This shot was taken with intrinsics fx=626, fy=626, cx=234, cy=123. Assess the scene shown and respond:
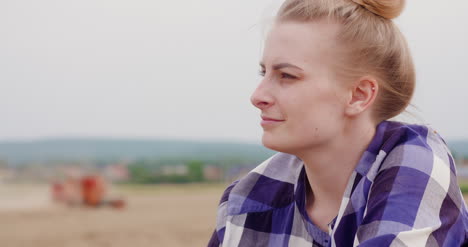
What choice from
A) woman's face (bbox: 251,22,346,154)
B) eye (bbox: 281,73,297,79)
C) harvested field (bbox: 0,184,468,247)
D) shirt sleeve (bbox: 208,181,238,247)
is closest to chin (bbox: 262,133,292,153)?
woman's face (bbox: 251,22,346,154)

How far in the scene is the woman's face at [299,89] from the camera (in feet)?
4.29

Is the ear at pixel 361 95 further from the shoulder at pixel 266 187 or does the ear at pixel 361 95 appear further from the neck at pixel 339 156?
the shoulder at pixel 266 187

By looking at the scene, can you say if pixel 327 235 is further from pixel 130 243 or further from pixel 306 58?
pixel 130 243

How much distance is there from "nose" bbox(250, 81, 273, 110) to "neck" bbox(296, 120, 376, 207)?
0.46 feet

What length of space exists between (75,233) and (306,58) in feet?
13.7

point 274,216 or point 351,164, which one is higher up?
point 351,164

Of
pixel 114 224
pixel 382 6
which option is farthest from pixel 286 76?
pixel 114 224

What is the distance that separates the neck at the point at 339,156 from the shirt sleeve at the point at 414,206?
11 centimetres

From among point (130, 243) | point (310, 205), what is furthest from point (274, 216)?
point (130, 243)

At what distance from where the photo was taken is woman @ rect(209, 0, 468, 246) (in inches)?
48.3

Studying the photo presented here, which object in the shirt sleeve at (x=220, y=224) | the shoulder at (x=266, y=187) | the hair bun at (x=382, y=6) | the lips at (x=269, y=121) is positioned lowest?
the shirt sleeve at (x=220, y=224)

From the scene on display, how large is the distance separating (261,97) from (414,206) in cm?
38

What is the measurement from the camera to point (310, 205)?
58.3 inches

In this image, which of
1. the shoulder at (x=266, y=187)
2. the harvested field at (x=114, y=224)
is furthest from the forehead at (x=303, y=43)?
the harvested field at (x=114, y=224)
